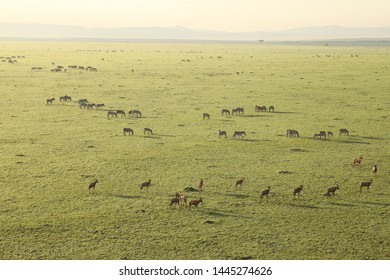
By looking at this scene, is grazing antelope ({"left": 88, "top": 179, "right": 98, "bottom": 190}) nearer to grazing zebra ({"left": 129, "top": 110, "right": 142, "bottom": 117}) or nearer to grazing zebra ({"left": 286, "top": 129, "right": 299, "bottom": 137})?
grazing zebra ({"left": 286, "top": 129, "right": 299, "bottom": 137})

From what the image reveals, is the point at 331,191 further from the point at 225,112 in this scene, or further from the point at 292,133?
the point at 225,112

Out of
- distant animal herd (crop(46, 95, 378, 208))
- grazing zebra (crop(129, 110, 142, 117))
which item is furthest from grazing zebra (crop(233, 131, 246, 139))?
grazing zebra (crop(129, 110, 142, 117))

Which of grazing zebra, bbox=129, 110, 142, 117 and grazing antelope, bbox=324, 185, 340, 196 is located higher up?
grazing zebra, bbox=129, 110, 142, 117

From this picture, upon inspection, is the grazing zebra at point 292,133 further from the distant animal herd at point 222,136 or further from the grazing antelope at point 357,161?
the grazing antelope at point 357,161

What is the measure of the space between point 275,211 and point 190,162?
7371mm

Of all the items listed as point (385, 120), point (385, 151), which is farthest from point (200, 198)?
point (385, 120)

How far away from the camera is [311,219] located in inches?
650

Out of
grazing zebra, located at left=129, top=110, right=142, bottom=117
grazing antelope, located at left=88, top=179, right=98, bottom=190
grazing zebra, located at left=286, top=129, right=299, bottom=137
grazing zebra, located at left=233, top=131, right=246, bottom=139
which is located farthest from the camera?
grazing zebra, located at left=129, top=110, right=142, bottom=117

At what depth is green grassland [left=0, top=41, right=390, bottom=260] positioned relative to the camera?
577 inches

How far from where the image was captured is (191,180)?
2069 centimetres

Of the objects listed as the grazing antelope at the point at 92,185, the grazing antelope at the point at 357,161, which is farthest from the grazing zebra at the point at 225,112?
the grazing antelope at the point at 92,185

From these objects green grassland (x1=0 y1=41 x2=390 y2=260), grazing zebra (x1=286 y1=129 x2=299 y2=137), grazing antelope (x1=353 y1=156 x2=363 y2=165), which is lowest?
green grassland (x1=0 y1=41 x2=390 y2=260)

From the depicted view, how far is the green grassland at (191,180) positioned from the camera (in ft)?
48.1
